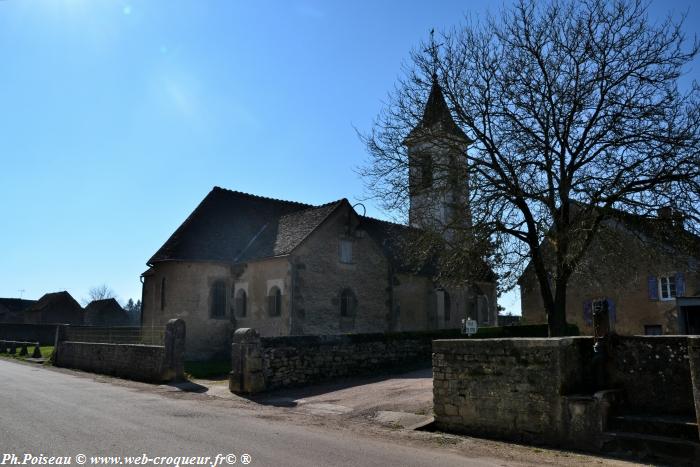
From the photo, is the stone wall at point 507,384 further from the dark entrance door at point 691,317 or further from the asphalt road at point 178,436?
the dark entrance door at point 691,317

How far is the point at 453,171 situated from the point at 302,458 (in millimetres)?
9907

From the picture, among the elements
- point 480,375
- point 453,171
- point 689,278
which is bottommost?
point 480,375

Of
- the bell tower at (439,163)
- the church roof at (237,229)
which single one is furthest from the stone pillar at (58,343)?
the bell tower at (439,163)

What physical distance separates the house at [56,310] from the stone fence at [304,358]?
6459 cm

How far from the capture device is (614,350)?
376 inches

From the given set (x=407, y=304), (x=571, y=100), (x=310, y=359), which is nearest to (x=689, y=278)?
(x=407, y=304)

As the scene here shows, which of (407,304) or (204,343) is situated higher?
(407,304)

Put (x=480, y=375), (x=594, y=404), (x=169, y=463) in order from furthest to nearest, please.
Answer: (x=480, y=375), (x=594, y=404), (x=169, y=463)

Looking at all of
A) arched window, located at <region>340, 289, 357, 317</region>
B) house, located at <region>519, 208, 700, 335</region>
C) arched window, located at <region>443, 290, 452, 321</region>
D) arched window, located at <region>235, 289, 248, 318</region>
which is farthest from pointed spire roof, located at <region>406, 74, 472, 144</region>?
arched window, located at <region>443, 290, 452, 321</region>

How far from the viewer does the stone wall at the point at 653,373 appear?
8.52 m

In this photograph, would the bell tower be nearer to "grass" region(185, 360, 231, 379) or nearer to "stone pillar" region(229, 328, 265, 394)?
"stone pillar" region(229, 328, 265, 394)

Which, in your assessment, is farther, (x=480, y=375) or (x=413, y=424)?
(x=413, y=424)

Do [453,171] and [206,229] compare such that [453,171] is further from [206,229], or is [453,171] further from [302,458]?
[206,229]

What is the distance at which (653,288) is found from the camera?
2798 centimetres
